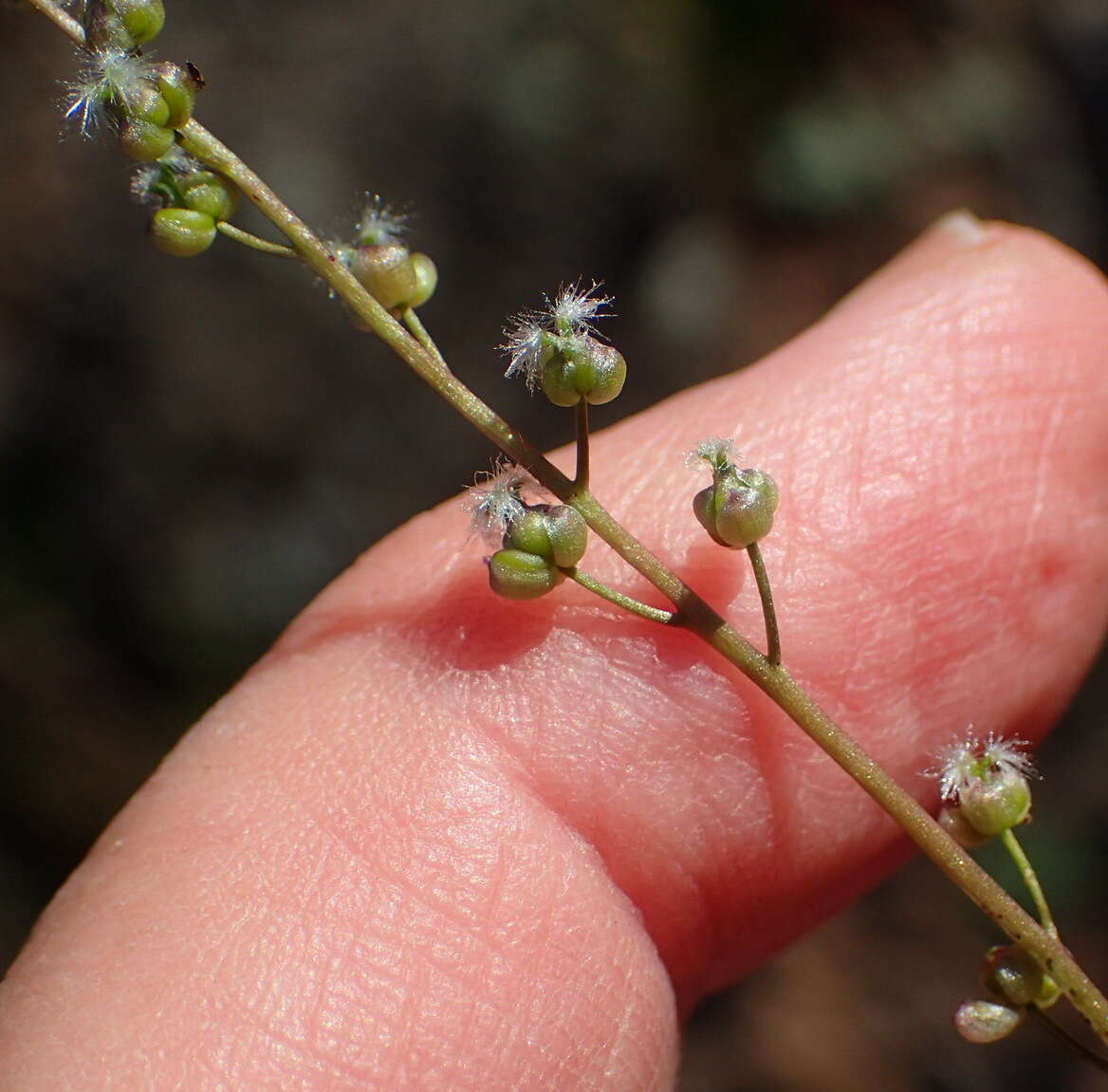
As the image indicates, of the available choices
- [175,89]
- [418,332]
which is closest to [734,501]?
[418,332]

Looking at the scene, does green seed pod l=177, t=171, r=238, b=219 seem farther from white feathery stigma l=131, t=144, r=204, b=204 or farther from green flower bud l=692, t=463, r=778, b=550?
green flower bud l=692, t=463, r=778, b=550

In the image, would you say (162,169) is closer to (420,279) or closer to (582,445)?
(420,279)

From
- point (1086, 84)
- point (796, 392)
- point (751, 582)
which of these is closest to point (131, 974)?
point (751, 582)

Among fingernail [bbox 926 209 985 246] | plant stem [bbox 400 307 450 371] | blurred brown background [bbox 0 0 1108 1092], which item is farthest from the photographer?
blurred brown background [bbox 0 0 1108 1092]

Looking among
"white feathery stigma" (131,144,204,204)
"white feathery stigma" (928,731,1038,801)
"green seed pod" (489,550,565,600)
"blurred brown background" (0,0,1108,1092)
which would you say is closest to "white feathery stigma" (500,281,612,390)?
"green seed pod" (489,550,565,600)

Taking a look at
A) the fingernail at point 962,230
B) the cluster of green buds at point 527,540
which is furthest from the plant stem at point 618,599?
the fingernail at point 962,230

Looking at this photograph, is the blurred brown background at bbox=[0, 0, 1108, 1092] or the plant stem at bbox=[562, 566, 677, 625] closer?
the plant stem at bbox=[562, 566, 677, 625]

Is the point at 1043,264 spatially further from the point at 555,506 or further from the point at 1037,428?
the point at 555,506

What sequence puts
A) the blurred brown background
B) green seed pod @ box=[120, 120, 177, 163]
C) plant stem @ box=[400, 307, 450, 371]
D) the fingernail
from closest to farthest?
1. green seed pod @ box=[120, 120, 177, 163]
2. plant stem @ box=[400, 307, 450, 371]
3. the fingernail
4. the blurred brown background
